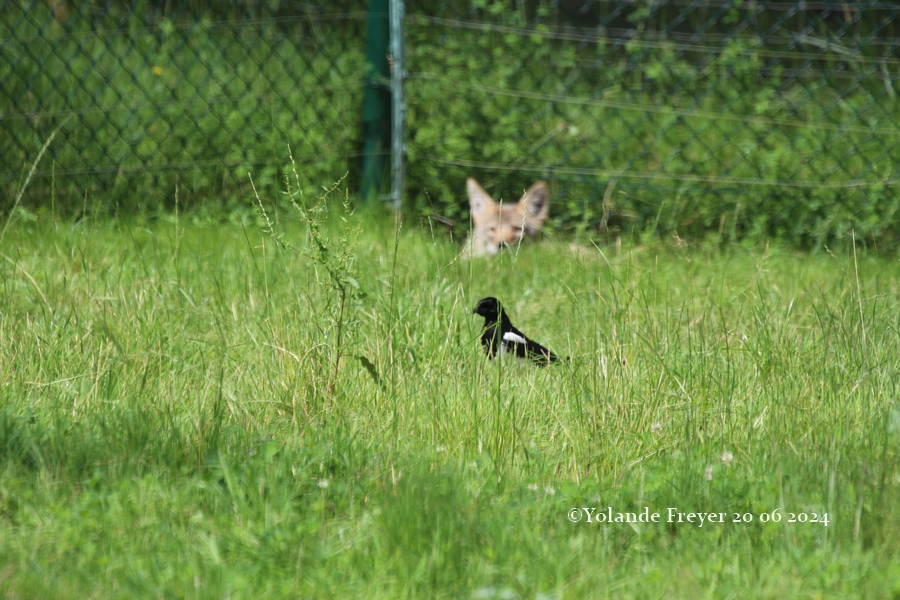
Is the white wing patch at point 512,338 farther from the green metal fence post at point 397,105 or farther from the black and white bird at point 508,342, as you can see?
the green metal fence post at point 397,105

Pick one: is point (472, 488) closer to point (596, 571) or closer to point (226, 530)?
point (596, 571)

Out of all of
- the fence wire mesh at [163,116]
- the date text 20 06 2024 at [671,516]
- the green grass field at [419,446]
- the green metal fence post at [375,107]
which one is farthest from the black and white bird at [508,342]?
the fence wire mesh at [163,116]

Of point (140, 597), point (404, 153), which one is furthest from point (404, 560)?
point (404, 153)

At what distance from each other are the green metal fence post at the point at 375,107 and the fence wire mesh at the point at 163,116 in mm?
105

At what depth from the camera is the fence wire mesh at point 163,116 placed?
17.0ft

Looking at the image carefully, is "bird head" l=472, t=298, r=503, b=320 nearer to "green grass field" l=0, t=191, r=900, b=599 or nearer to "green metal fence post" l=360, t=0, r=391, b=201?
"green grass field" l=0, t=191, r=900, b=599

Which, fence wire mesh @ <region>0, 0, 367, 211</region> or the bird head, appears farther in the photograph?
fence wire mesh @ <region>0, 0, 367, 211</region>

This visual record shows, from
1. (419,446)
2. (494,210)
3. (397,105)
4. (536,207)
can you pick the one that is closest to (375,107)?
(397,105)

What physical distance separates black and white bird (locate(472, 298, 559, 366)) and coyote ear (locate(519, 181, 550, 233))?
1746 mm

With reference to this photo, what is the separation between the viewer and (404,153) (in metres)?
5.19

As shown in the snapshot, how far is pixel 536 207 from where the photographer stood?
529 cm

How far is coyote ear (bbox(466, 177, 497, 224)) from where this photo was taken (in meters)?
5.14

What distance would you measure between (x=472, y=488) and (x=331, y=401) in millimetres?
614

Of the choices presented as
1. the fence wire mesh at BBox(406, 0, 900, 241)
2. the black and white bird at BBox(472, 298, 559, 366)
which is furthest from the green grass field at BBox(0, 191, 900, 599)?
the fence wire mesh at BBox(406, 0, 900, 241)
